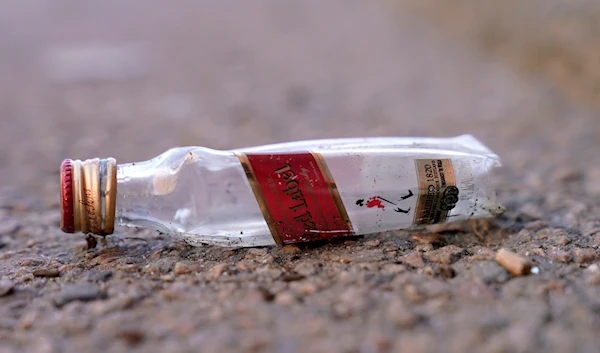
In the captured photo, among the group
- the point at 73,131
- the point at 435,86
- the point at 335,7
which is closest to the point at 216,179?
the point at 73,131

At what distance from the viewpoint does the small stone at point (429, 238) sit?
1131mm

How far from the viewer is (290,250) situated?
109 cm

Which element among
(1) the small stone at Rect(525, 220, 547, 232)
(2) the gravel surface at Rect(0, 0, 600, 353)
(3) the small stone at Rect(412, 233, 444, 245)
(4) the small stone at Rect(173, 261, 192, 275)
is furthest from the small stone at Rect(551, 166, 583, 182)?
(4) the small stone at Rect(173, 261, 192, 275)

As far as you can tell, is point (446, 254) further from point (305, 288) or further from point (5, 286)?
point (5, 286)

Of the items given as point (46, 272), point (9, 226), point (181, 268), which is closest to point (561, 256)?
point (181, 268)

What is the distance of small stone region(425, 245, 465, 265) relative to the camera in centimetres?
101

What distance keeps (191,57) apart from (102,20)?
1497mm

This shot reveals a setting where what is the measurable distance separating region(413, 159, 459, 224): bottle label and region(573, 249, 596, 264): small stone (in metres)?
0.23

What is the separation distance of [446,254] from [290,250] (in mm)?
286

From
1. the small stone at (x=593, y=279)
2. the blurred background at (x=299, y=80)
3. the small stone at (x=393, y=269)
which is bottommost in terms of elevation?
the small stone at (x=593, y=279)

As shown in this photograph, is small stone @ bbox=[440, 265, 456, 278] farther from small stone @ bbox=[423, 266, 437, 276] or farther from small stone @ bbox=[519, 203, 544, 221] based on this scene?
small stone @ bbox=[519, 203, 544, 221]

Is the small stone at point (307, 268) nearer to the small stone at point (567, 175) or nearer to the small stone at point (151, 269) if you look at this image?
the small stone at point (151, 269)

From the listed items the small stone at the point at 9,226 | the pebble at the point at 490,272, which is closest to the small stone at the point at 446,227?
the pebble at the point at 490,272

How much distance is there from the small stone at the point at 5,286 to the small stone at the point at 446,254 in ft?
2.39
